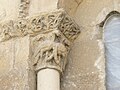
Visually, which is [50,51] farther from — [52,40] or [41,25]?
[41,25]

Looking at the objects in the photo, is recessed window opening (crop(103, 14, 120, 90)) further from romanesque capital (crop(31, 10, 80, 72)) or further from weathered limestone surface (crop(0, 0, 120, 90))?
romanesque capital (crop(31, 10, 80, 72))

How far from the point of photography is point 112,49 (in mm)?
4395

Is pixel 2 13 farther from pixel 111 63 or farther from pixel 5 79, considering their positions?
pixel 111 63

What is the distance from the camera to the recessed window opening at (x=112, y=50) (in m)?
4.26

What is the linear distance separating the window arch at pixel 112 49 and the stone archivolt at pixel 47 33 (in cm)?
28

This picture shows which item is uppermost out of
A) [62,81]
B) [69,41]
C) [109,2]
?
[109,2]

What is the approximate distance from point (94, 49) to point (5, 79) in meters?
0.79

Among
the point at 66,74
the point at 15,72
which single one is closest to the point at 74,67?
the point at 66,74

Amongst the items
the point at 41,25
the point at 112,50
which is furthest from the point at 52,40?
the point at 112,50

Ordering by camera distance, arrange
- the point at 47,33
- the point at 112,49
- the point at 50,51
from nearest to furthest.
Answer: the point at 50,51, the point at 47,33, the point at 112,49

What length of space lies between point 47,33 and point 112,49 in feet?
1.87

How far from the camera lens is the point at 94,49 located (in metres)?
4.40

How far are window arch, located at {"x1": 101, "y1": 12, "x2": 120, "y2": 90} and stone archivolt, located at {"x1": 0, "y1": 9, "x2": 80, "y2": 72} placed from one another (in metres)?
0.28

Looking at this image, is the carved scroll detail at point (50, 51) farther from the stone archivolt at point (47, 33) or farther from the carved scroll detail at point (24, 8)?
the carved scroll detail at point (24, 8)
